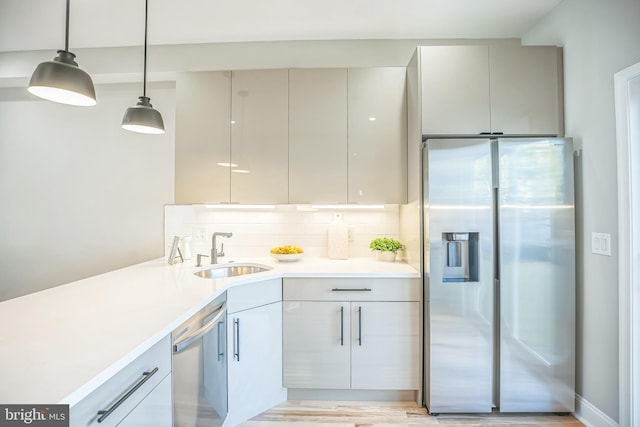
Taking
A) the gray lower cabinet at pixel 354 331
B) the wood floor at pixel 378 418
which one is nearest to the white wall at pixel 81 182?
the gray lower cabinet at pixel 354 331

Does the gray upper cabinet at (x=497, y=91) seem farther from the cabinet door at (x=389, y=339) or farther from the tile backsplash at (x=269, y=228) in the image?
the cabinet door at (x=389, y=339)

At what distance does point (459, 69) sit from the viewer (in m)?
2.04

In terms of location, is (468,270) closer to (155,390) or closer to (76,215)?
(155,390)

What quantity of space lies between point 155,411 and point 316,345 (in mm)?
1184

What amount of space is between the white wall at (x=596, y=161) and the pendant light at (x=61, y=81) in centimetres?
268

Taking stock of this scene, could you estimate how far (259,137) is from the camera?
2.40 m

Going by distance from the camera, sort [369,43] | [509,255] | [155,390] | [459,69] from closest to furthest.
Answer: [155,390] → [509,255] → [459,69] → [369,43]

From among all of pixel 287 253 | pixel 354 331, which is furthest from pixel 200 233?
pixel 354 331

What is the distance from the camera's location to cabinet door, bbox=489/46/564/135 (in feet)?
6.65

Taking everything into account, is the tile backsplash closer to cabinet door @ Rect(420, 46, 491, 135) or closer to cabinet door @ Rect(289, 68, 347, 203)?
cabinet door @ Rect(289, 68, 347, 203)

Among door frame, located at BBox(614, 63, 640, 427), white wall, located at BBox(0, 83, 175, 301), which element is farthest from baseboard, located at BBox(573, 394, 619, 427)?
white wall, located at BBox(0, 83, 175, 301)

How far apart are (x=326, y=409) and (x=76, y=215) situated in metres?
2.73

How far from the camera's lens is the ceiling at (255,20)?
218 cm

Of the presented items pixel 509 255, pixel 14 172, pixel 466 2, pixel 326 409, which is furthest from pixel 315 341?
pixel 14 172
